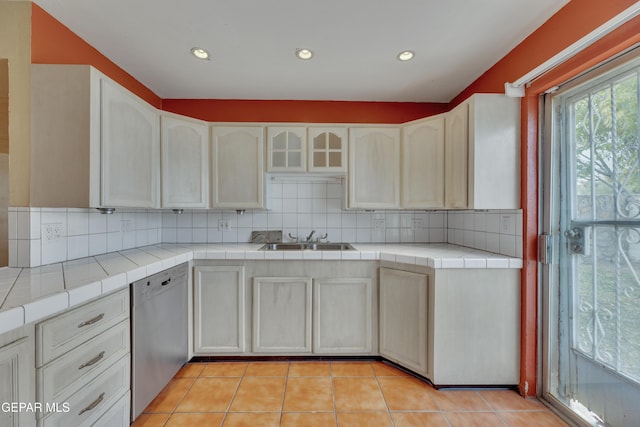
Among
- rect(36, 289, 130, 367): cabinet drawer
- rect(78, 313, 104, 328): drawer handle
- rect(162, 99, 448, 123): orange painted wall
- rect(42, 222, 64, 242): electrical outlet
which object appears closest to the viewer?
rect(36, 289, 130, 367): cabinet drawer

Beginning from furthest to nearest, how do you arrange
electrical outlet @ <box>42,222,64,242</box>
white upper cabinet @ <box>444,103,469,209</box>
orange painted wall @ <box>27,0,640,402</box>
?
white upper cabinet @ <box>444,103,469,209</box>
electrical outlet @ <box>42,222,64,242</box>
orange painted wall @ <box>27,0,640,402</box>

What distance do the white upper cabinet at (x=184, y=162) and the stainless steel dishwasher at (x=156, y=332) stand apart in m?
0.57

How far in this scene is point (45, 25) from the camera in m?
1.56

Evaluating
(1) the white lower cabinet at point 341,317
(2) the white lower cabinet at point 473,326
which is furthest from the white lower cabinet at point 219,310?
(2) the white lower cabinet at point 473,326

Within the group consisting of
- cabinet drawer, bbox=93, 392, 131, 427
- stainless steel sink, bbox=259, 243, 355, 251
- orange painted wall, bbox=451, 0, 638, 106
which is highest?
orange painted wall, bbox=451, 0, 638, 106

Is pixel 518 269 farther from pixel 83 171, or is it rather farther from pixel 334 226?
pixel 83 171

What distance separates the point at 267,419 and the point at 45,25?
250 centimetres

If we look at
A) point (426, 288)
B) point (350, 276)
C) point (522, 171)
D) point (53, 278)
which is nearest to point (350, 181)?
point (350, 276)

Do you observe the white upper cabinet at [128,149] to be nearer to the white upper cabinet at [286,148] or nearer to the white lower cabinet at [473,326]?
the white upper cabinet at [286,148]

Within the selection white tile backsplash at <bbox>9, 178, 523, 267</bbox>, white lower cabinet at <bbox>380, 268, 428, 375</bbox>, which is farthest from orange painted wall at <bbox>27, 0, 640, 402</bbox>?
white tile backsplash at <bbox>9, 178, 523, 267</bbox>

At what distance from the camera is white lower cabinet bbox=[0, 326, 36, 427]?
91 cm

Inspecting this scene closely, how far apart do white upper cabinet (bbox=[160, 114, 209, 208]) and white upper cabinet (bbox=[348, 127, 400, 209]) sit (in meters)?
1.22

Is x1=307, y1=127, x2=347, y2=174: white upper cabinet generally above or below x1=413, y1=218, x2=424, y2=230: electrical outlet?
above

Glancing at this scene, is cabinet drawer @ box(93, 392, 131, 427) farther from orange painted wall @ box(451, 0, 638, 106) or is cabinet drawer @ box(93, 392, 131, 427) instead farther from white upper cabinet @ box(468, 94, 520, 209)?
orange painted wall @ box(451, 0, 638, 106)
